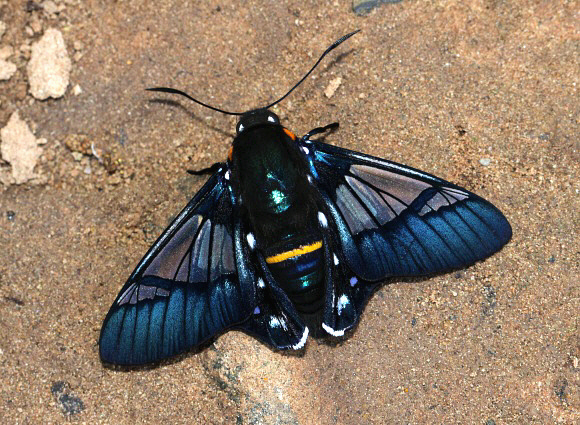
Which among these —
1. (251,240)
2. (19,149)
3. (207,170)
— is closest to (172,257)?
(251,240)

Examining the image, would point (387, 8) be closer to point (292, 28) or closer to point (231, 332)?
point (292, 28)

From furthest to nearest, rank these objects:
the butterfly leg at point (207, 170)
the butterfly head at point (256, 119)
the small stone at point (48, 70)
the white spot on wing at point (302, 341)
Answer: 1. the small stone at point (48, 70)
2. the butterfly leg at point (207, 170)
3. the butterfly head at point (256, 119)
4. the white spot on wing at point (302, 341)

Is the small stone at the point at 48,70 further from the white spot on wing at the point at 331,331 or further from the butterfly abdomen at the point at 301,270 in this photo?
the white spot on wing at the point at 331,331

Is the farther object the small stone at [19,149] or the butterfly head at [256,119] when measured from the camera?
the small stone at [19,149]

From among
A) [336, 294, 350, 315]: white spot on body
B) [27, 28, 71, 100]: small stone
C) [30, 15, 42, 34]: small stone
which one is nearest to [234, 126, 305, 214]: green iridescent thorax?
[336, 294, 350, 315]: white spot on body

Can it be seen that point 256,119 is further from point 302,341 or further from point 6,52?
point 6,52

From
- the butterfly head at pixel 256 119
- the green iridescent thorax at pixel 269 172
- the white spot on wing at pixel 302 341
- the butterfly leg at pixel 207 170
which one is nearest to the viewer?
the green iridescent thorax at pixel 269 172

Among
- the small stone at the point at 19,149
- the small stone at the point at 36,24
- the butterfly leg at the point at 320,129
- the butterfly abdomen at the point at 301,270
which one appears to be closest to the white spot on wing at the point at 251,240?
the butterfly abdomen at the point at 301,270

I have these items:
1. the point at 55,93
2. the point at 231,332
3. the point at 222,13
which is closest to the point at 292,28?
the point at 222,13
